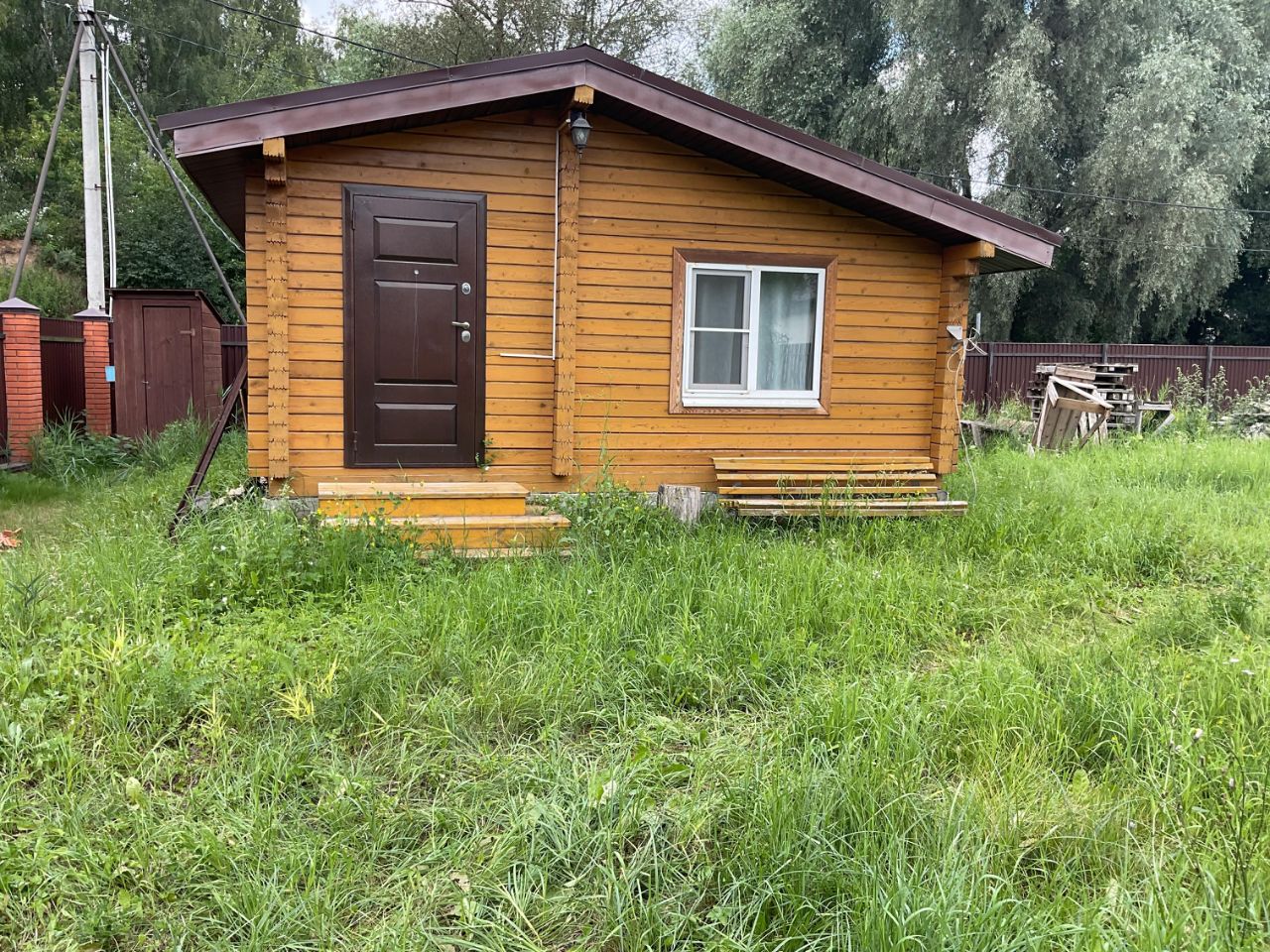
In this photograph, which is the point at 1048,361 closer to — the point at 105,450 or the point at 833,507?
the point at 833,507

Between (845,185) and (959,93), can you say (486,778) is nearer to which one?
(845,185)

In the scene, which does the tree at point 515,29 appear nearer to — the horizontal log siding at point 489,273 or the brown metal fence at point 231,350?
the brown metal fence at point 231,350

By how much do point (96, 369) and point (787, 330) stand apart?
28.0 feet

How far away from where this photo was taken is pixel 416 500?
5.84 m

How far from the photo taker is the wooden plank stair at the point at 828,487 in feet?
22.1

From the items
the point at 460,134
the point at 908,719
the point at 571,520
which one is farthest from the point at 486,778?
the point at 460,134

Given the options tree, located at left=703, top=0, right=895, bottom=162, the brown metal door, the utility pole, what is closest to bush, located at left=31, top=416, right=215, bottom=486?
the utility pole

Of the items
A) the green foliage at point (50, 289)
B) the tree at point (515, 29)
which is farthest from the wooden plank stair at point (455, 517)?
the tree at point (515, 29)

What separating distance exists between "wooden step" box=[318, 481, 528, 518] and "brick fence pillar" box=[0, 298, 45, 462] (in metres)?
5.67

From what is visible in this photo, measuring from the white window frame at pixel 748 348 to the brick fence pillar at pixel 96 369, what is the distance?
7.80m

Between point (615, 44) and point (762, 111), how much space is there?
19.4ft

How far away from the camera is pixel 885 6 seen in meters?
18.6

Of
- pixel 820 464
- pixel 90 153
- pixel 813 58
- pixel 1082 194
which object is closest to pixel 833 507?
pixel 820 464

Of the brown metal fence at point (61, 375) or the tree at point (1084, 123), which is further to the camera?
the tree at point (1084, 123)
